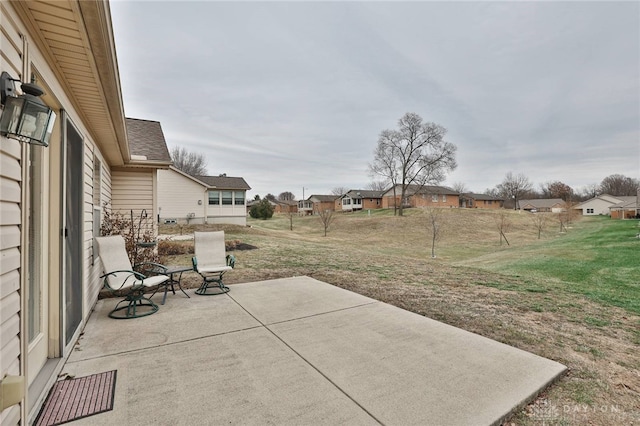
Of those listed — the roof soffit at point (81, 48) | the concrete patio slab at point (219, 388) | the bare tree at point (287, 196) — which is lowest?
the concrete patio slab at point (219, 388)

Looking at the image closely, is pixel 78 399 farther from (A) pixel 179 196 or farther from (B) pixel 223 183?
(B) pixel 223 183

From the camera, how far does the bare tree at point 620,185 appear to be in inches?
2616

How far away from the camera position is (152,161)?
25.5ft

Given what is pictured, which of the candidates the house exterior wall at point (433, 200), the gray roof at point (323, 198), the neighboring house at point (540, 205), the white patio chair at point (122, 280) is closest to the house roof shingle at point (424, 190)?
the house exterior wall at point (433, 200)

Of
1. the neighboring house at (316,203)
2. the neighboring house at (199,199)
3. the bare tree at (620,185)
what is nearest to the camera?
the neighboring house at (199,199)

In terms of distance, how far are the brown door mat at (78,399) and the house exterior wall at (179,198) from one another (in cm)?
2124

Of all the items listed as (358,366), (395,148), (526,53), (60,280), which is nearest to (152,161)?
(60,280)

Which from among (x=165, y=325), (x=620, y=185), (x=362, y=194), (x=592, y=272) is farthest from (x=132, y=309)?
(x=620, y=185)

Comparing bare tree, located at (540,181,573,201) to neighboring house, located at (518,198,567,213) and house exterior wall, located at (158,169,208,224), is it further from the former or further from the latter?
house exterior wall, located at (158,169,208,224)

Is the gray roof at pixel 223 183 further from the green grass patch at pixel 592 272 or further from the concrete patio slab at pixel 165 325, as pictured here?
the concrete patio slab at pixel 165 325

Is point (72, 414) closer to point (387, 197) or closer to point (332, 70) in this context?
point (332, 70)

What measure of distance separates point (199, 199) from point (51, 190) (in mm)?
20851

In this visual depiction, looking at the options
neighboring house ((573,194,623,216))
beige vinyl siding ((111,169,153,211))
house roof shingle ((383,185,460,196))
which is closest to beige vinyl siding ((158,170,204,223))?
beige vinyl siding ((111,169,153,211))

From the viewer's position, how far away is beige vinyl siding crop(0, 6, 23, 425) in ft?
4.94
